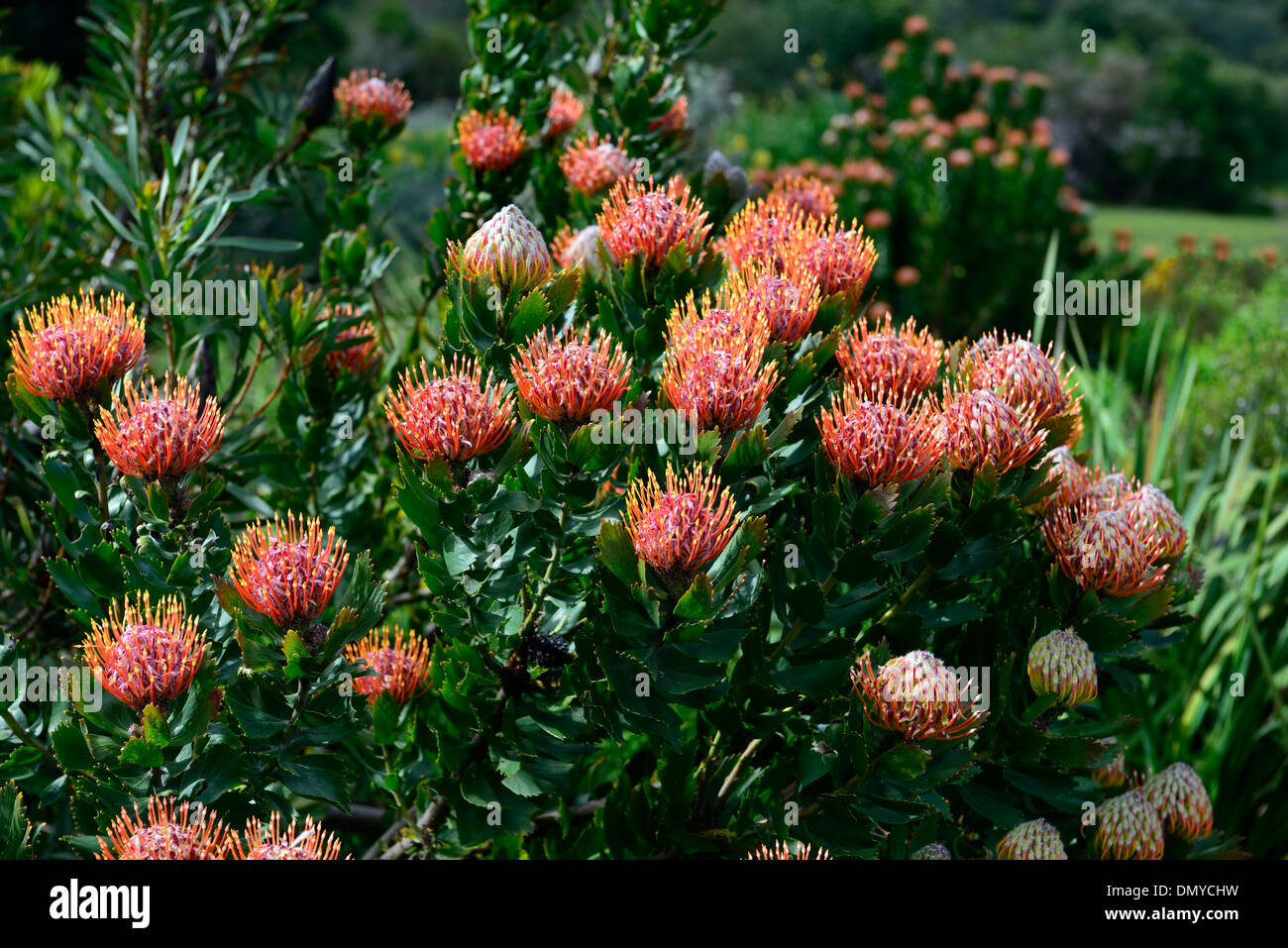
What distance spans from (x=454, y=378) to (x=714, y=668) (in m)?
0.59

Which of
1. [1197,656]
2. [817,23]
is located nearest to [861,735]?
[1197,656]

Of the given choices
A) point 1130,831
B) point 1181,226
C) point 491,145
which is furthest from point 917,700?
point 1181,226

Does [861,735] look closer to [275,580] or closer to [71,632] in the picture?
[275,580]

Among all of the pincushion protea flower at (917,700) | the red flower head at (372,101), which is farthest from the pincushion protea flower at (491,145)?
the pincushion protea flower at (917,700)

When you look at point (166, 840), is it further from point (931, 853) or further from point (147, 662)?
point (931, 853)

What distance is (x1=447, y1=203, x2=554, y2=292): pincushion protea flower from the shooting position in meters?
1.74

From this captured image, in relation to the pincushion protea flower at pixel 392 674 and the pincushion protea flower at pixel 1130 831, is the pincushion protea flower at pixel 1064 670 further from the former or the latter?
the pincushion protea flower at pixel 392 674

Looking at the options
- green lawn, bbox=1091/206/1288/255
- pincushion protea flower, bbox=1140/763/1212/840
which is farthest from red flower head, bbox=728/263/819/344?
green lawn, bbox=1091/206/1288/255

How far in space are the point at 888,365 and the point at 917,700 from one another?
2.07 feet

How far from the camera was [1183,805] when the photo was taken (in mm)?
2014

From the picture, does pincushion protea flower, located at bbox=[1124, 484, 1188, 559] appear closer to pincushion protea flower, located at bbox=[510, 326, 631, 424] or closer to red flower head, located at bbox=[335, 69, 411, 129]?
pincushion protea flower, located at bbox=[510, 326, 631, 424]

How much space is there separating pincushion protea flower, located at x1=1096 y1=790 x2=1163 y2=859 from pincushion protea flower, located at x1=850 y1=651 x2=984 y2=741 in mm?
533

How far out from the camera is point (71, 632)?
2562 millimetres

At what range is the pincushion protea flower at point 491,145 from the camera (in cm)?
259
